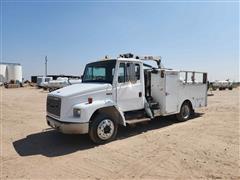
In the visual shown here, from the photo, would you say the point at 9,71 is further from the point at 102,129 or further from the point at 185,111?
the point at 102,129

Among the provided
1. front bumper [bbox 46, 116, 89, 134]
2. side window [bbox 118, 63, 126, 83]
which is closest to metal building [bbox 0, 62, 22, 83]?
side window [bbox 118, 63, 126, 83]

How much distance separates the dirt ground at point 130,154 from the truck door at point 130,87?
1.00m

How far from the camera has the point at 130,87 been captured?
769cm

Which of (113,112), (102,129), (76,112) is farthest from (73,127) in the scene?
(113,112)

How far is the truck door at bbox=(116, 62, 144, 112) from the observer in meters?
7.43

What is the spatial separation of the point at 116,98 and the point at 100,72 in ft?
3.52

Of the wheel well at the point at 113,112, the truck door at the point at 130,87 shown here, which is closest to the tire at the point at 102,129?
the wheel well at the point at 113,112

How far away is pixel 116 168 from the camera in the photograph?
495 centimetres

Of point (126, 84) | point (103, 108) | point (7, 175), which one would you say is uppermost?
point (126, 84)

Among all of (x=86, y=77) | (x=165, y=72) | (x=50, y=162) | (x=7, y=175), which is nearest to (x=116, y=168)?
(x=50, y=162)

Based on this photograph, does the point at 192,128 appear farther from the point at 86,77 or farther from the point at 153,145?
the point at 86,77

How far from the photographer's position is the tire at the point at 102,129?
6593mm

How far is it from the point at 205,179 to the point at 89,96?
12.2 ft

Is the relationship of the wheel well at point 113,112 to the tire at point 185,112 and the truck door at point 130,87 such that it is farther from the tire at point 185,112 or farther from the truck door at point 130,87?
the tire at point 185,112
